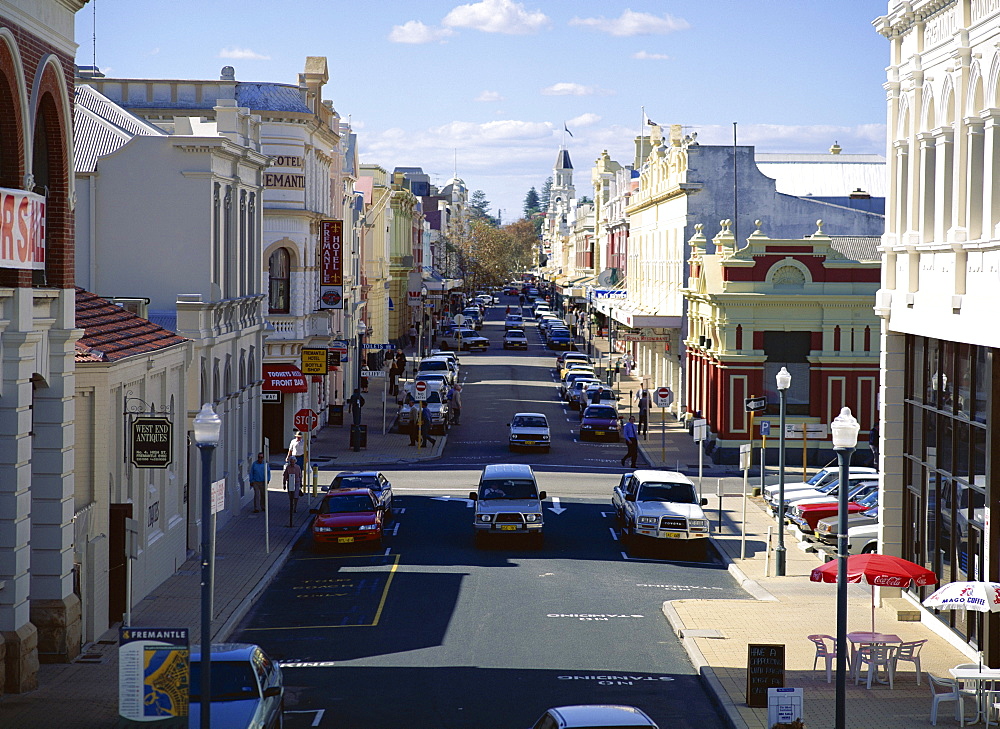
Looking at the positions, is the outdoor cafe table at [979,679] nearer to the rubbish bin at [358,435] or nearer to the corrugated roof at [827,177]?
the rubbish bin at [358,435]

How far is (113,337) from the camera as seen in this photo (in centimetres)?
2302

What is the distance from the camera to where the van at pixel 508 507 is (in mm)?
28766

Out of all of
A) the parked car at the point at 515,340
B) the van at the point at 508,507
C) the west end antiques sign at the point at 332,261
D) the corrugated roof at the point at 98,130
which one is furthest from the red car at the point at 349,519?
the parked car at the point at 515,340

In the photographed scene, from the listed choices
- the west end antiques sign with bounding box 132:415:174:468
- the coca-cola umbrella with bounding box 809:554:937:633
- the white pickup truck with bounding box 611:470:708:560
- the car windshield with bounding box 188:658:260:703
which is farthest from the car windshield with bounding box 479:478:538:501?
the car windshield with bounding box 188:658:260:703

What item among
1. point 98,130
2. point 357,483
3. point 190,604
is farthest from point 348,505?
point 98,130

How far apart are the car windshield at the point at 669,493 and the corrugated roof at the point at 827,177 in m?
38.1

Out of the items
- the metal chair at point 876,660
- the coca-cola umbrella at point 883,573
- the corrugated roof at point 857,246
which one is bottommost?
the metal chair at point 876,660

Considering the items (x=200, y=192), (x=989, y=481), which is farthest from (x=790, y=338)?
(x=989, y=481)

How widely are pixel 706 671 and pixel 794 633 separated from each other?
3.07 m

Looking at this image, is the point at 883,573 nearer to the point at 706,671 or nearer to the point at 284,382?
the point at 706,671

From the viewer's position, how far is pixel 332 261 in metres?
47.8

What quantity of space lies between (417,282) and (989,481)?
82.3 m

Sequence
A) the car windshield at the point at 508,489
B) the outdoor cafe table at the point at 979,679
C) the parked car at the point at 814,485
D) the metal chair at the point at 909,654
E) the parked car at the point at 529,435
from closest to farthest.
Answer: the outdoor cafe table at the point at 979,679 → the metal chair at the point at 909,654 → the car windshield at the point at 508,489 → the parked car at the point at 814,485 → the parked car at the point at 529,435

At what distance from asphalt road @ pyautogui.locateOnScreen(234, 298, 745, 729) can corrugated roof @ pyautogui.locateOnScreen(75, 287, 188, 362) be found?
5029 millimetres
